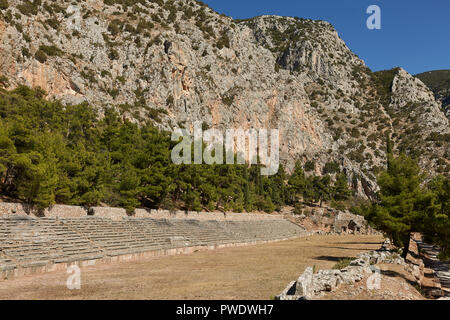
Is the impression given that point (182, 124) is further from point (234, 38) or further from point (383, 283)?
point (383, 283)

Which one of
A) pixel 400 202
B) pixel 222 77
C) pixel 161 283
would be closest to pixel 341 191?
pixel 222 77

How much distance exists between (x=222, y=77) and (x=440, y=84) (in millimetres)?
138046

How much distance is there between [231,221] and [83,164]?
2692 cm

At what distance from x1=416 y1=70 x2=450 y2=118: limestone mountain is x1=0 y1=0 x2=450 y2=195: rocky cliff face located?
670 inches

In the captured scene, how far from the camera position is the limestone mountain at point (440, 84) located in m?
153

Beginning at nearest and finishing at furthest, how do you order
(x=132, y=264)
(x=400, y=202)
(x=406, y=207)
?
(x=132, y=264)
(x=406, y=207)
(x=400, y=202)

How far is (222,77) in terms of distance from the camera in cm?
10331

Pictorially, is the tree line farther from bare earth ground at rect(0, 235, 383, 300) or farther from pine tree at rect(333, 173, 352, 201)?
pine tree at rect(333, 173, 352, 201)

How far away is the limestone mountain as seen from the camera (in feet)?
503

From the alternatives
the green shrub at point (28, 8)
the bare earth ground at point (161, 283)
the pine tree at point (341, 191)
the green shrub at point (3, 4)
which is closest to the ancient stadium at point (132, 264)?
the bare earth ground at point (161, 283)

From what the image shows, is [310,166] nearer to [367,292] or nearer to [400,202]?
[400,202]

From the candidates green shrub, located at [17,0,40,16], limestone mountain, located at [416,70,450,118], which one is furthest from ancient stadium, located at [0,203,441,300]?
limestone mountain, located at [416,70,450,118]

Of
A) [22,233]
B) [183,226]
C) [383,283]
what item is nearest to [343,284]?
[383,283]

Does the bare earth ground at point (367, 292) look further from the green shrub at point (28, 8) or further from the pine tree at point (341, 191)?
the pine tree at point (341, 191)
